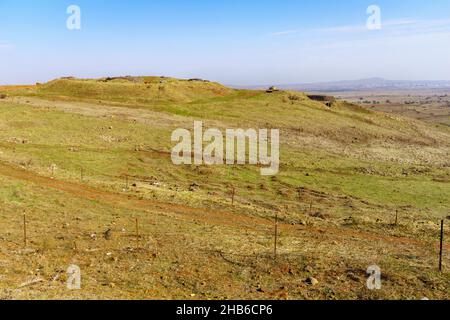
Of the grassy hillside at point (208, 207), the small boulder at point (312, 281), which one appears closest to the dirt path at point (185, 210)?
the grassy hillside at point (208, 207)

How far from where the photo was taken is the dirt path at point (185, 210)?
68.8ft

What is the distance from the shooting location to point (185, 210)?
76.3ft

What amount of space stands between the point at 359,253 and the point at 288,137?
32.2 m

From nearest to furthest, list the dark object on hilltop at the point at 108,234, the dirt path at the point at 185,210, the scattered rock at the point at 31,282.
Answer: the scattered rock at the point at 31,282, the dark object on hilltop at the point at 108,234, the dirt path at the point at 185,210

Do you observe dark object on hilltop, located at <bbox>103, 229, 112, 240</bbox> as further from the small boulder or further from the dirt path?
the small boulder

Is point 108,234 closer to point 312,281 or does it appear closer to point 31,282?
point 31,282

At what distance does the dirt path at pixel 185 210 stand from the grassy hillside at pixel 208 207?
0.10 meters

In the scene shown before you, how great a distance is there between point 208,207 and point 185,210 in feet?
4.57

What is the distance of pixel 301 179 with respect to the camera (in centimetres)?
3450

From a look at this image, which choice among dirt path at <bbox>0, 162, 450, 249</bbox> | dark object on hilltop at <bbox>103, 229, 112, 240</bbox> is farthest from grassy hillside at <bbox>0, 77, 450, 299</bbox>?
dark object on hilltop at <bbox>103, 229, 112, 240</bbox>

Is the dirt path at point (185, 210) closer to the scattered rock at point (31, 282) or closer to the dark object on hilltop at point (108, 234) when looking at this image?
the dark object on hilltop at point (108, 234)

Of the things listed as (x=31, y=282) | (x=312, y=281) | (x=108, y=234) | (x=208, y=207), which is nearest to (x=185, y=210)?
(x=208, y=207)

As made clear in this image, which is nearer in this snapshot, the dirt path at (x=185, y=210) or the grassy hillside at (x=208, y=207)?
the grassy hillside at (x=208, y=207)

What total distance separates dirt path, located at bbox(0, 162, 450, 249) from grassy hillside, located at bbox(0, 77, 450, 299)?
0.10 metres
